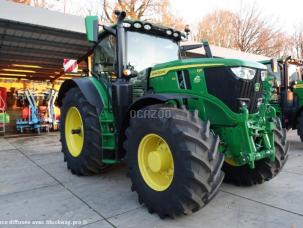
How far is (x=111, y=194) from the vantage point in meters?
3.74

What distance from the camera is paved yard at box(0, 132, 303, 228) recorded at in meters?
2.97

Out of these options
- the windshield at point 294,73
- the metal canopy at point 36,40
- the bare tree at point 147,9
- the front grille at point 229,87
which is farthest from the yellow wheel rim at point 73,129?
the bare tree at point 147,9

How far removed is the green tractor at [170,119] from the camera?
278 cm

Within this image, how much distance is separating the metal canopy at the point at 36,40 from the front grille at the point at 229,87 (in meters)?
5.90

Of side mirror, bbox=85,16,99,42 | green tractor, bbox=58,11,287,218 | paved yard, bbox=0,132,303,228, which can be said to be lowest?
paved yard, bbox=0,132,303,228

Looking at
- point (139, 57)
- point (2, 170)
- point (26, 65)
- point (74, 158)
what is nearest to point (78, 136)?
point (74, 158)

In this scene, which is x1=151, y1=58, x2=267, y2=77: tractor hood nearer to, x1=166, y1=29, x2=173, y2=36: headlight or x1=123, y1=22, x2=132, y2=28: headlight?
x1=123, y1=22, x2=132, y2=28: headlight

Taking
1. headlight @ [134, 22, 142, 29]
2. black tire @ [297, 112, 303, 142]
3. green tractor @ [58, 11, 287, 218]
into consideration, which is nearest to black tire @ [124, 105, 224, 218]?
green tractor @ [58, 11, 287, 218]

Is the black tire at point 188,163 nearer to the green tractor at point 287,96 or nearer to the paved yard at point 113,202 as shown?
the paved yard at point 113,202

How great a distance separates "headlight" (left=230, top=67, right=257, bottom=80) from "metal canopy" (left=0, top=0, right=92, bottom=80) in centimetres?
611

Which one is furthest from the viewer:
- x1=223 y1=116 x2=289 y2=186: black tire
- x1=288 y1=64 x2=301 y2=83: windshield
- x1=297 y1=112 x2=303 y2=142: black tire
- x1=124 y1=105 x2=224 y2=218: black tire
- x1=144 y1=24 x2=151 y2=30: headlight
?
x1=288 y1=64 x2=301 y2=83: windshield

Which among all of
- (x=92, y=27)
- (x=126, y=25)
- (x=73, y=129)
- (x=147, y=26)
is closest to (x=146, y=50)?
(x=147, y=26)

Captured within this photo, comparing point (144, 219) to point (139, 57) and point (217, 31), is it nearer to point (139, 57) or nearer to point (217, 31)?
point (139, 57)

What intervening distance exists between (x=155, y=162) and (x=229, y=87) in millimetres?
1176
